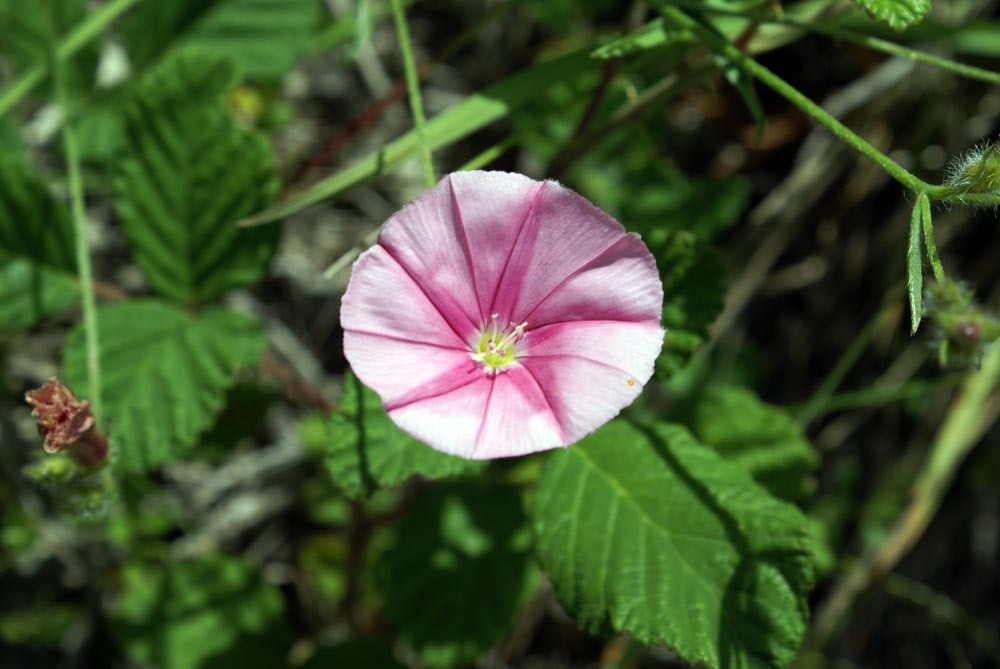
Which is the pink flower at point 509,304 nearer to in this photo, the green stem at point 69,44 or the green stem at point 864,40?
the green stem at point 864,40

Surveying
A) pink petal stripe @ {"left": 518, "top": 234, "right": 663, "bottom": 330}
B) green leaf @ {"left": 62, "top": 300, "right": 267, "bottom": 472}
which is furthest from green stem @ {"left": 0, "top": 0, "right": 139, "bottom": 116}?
pink petal stripe @ {"left": 518, "top": 234, "right": 663, "bottom": 330}

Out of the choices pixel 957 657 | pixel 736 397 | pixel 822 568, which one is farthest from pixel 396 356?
pixel 957 657

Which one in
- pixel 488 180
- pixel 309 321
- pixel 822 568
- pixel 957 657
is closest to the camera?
pixel 488 180

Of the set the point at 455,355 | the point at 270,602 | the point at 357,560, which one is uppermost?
the point at 455,355

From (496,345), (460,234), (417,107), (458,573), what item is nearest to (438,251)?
(460,234)

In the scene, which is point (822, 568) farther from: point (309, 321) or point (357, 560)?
point (309, 321)

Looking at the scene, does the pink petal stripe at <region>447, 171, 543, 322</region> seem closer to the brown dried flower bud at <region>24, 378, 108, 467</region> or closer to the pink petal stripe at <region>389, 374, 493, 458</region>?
the pink petal stripe at <region>389, 374, 493, 458</region>
